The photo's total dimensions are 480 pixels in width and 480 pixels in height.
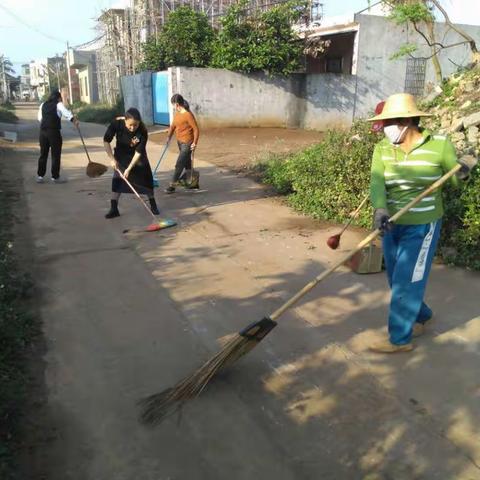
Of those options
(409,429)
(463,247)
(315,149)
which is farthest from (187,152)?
(409,429)

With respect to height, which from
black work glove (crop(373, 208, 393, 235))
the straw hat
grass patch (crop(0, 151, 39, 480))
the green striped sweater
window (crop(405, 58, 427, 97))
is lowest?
grass patch (crop(0, 151, 39, 480))

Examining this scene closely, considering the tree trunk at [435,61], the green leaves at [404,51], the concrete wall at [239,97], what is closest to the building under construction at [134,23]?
the concrete wall at [239,97]

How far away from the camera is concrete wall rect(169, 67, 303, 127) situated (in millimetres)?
17719

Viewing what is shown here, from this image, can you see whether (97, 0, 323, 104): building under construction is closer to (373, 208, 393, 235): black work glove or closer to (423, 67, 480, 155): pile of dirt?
(423, 67, 480, 155): pile of dirt

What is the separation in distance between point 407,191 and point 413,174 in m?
0.12

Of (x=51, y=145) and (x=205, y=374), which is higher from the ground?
(x=51, y=145)

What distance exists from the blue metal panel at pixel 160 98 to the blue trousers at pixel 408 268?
1687 centimetres

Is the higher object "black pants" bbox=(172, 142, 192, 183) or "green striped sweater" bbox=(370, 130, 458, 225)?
"green striped sweater" bbox=(370, 130, 458, 225)

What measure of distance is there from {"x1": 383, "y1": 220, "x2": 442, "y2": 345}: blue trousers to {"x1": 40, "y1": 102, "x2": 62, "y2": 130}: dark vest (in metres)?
7.16

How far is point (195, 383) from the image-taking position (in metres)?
2.90

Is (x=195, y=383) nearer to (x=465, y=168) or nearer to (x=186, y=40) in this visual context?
(x=465, y=168)

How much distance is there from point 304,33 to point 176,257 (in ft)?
50.3

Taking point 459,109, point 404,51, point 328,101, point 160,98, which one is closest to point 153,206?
point 459,109

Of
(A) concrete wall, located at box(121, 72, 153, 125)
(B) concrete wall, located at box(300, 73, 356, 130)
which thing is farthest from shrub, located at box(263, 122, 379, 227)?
(A) concrete wall, located at box(121, 72, 153, 125)
